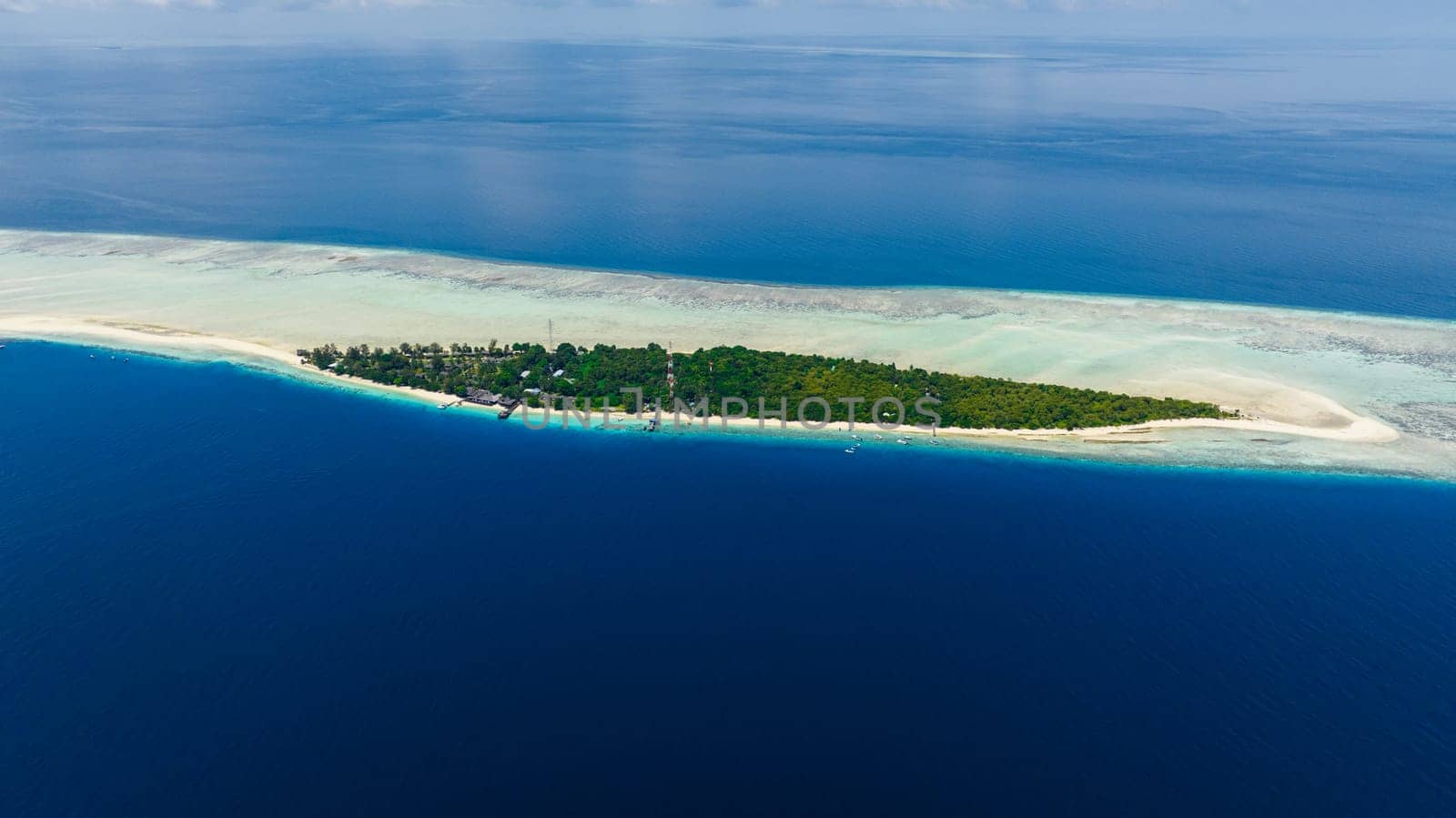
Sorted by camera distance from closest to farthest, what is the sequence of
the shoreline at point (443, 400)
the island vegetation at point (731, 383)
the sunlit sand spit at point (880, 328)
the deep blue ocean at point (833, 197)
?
the shoreline at point (443, 400) < the sunlit sand spit at point (880, 328) < the island vegetation at point (731, 383) < the deep blue ocean at point (833, 197)

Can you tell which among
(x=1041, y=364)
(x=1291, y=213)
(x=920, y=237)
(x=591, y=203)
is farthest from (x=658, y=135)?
(x=1041, y=364)

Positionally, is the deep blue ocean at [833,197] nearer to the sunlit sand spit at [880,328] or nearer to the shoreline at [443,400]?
the sunlit sand spit at [880,328]

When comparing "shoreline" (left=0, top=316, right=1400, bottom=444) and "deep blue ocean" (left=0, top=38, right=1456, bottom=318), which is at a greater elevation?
"deep blue ocean" (left=0, top=38, right=1456, bottom=318)

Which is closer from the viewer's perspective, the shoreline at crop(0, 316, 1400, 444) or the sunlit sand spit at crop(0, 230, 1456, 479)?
the shoreline at crop(0, 316, 1400, 444)

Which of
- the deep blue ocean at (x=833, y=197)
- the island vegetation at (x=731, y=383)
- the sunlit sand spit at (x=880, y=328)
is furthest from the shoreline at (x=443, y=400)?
the deep blue ocean at (x=833, y=197)

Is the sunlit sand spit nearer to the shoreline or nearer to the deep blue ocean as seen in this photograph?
the shoreline

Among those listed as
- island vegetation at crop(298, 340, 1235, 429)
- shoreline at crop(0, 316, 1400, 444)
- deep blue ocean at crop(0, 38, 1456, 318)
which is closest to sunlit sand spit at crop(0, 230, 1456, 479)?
shoreline at crop(0, 316, 1400, 444)

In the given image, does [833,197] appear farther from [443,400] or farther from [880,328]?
[443,400]

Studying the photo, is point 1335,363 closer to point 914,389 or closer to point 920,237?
point 914,389
